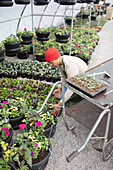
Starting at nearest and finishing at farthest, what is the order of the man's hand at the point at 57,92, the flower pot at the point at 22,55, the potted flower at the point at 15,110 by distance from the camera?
the potted flower at the point at 15,110, the man's hand at the point at 57,92, the flower pot at the point at 22,55

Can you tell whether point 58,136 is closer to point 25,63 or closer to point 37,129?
point 37,129

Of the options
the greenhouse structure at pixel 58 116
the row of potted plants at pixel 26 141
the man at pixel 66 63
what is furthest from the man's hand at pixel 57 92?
the row of potted plants at pixel 26 141

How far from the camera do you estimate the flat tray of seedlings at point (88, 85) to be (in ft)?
4.98

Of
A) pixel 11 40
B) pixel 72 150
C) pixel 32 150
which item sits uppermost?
pixel 11 40

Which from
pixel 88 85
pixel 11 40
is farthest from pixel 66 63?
pixel 11 40

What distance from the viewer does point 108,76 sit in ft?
6.40

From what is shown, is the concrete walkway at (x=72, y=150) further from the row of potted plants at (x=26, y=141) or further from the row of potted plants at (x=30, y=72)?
the row of potted plants at (x=30, y=72)

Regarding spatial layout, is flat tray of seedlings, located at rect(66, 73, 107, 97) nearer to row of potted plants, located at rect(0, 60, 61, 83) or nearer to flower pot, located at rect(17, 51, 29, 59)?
row of potted plants, located at rect(0, 60, 61, 83)

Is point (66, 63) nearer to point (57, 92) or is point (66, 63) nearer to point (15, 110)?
point (57, 92)

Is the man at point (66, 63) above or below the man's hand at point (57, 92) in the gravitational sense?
above

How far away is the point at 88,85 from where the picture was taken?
62.8 inches

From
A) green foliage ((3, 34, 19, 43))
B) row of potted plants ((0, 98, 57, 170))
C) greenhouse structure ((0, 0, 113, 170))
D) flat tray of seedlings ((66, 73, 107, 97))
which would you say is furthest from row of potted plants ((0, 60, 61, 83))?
flat tray of seedlings ((66, 73, 107, 97))

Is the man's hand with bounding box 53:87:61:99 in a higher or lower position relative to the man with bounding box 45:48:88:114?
lower

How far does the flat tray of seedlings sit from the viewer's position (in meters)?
1.52
